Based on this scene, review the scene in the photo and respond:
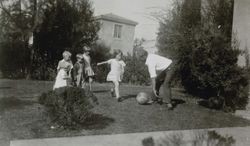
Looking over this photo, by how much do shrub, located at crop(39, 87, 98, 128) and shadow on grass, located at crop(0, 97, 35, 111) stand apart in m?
1.79

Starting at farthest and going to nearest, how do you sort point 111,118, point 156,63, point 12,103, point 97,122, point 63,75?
point 156,63 < point 63,75 < point 12,103 < point 111,118 < point 97,122

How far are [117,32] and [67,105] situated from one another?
29921 millimetres

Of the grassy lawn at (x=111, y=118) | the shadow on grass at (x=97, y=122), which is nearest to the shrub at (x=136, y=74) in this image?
the grassy lawn at (x=111, y=118)

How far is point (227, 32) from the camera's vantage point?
1261cm

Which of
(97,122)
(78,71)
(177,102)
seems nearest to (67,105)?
(97,122)

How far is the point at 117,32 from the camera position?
35875 millimetres

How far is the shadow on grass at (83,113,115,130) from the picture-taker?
22.8ft

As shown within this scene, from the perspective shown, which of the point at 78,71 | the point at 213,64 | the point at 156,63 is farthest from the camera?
the point at 78,71

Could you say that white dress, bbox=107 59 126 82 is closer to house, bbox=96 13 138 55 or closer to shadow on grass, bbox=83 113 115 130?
shadow on grass, bbox=83 113 115 130

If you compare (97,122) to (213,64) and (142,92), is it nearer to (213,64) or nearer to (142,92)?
(142,92)

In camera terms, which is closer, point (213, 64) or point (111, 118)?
point (111, 118)

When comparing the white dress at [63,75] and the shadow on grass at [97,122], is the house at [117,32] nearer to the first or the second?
the white dress at [63,75]

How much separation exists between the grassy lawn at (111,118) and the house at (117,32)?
956 inches

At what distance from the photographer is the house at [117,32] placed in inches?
1364
